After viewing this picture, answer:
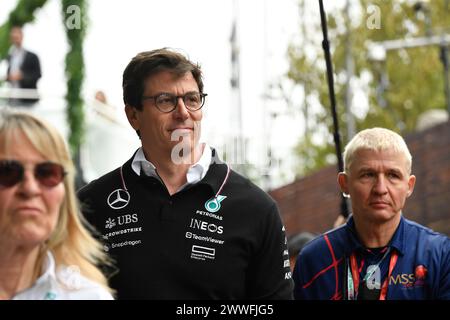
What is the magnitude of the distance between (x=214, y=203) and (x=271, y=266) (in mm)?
334

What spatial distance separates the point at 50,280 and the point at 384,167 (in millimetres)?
2095

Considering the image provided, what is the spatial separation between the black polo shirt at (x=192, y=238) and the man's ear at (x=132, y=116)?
23 centimetres

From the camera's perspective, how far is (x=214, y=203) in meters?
4.89

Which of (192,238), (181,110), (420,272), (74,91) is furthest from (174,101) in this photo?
(74,91)

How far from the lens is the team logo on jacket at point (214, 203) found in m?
4.88

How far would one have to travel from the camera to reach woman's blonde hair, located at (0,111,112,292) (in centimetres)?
369

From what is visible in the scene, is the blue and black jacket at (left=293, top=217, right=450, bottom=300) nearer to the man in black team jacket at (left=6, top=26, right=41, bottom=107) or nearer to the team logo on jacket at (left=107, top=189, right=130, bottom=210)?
the team logo on jacket at (left=107, top=189, right=130, bottom=210)

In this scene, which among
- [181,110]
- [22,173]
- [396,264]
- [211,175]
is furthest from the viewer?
[396,264]

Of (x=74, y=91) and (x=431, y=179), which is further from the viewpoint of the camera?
(x=431, y=179)

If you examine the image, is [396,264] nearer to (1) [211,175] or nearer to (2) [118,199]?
(1) [211,175]

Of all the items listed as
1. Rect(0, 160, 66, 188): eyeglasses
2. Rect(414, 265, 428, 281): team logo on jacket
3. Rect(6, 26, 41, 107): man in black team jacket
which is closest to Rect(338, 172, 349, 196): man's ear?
Rect(414, 265, 428, 281): team logo on jacket

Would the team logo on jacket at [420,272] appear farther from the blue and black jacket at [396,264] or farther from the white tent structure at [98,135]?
the white tent structure at [98,135]

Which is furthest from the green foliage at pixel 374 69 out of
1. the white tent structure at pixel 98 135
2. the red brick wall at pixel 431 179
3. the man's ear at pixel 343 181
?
the man's ear at pixel 343 181

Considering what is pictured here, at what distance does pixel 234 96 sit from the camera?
22.9 metres
